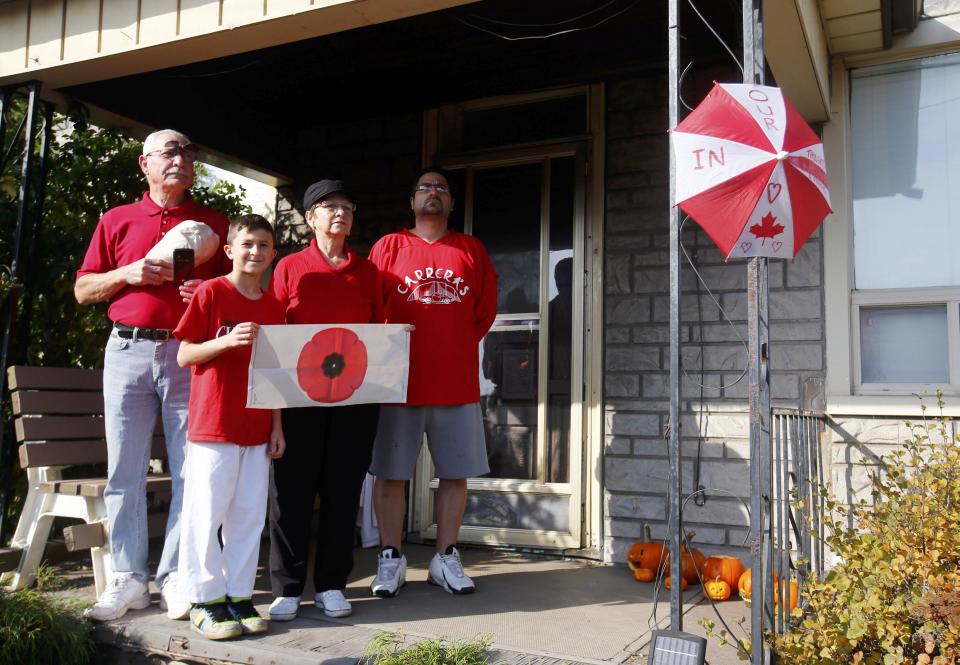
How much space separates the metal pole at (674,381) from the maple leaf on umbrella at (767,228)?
0.80ft

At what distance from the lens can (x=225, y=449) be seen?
291 centimetres

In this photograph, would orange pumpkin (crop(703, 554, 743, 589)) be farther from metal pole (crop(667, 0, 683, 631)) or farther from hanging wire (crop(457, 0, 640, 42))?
hanging wire (crop(457, 0, 640, 42))

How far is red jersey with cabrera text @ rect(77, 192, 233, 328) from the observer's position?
3.18 metres

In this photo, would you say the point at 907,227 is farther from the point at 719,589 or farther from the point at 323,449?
the point at 323,449

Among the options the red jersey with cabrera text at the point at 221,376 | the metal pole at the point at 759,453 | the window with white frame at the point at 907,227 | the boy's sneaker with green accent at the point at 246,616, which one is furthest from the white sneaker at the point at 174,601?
the window with white frame at the point at 907,227

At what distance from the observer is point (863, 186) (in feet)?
13.4

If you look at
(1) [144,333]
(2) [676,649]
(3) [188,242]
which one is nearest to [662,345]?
(2) [676,649]

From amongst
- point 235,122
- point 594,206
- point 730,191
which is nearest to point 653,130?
point 594,206

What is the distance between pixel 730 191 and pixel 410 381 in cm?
165

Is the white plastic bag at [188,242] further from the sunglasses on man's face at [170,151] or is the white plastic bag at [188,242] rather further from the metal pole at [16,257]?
the metal pole at [16,257]

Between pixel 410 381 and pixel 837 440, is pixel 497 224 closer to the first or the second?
pixel 410 381

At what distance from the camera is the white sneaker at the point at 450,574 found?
11.6 ft

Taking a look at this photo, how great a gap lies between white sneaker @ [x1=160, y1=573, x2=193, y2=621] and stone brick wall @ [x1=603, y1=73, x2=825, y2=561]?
2.25 meters

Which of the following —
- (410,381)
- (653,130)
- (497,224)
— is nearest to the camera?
(410,381)
